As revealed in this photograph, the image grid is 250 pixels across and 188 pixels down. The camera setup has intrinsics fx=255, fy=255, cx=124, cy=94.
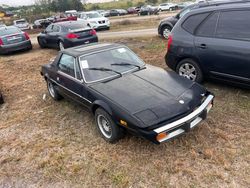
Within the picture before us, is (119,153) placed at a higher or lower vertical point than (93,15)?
higher

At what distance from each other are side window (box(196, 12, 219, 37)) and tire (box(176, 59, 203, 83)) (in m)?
0.66

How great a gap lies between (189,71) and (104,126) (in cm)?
270

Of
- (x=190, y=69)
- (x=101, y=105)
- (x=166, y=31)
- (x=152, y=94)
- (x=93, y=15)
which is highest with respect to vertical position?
(x=152, y=94)

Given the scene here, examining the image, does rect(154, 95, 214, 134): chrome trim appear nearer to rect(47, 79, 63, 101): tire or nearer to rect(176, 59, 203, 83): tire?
rect(176, 59, 203, 83): tire

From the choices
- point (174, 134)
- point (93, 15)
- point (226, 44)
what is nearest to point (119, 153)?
point (174, 134)

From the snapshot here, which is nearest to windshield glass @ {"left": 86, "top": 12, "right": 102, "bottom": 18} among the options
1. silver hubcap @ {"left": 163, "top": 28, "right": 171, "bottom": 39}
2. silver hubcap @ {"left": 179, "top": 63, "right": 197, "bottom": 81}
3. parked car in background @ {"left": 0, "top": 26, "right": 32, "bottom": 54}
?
parked car in background @ {"left": 0, "top": 26, "right": 32, "bottom": 54}

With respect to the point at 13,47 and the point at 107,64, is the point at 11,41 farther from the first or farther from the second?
the point at 107,64

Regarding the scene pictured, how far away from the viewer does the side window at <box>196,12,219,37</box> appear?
538cm

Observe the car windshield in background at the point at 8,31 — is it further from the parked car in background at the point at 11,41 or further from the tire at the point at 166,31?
the tire at the point at 166,31

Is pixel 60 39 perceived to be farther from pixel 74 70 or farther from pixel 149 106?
pixel 149 106

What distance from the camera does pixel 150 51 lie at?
10.3 metres

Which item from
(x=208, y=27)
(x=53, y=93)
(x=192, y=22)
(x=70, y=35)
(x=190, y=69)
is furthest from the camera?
(x=70, y=35)

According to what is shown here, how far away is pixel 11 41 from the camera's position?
12648 mm

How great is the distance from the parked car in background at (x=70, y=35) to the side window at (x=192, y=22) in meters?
6.67
